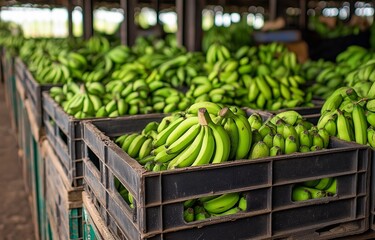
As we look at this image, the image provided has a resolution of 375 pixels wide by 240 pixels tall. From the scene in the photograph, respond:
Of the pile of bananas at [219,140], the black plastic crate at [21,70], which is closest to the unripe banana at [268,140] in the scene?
the pile of bananas at [219,140]

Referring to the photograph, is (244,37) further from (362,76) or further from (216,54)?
(362,76)

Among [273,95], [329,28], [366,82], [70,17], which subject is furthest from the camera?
[70,17]

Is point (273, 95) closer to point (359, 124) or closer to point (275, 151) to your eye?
point (359, 124)

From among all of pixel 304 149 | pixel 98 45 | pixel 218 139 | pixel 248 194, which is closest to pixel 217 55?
pixel 98 45

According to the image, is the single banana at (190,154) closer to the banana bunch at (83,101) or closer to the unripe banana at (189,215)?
the unripe banana at (189,215)

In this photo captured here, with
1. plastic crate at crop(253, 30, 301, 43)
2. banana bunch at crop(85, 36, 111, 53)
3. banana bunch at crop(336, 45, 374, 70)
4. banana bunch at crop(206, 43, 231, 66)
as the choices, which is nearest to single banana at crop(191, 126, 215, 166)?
banana bunch at crop(206, 43, 231, 66)

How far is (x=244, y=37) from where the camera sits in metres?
7.01

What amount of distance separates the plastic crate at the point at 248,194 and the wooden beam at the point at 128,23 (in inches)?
156

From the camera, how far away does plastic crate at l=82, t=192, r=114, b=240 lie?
184cm

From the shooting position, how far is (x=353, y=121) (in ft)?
6.77

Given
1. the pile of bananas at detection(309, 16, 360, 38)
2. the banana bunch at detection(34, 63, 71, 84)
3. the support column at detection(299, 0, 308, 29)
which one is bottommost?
the banana bunch at detection(34, 63, 71, 84)

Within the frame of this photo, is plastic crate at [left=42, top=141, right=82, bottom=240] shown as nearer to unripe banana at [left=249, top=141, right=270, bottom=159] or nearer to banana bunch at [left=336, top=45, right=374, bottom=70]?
unripe banana at [left=249, top=141, right=270, bottom=159]

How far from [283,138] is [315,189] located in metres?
0.23

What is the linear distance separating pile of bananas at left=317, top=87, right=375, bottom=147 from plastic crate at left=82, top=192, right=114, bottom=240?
1.04m
